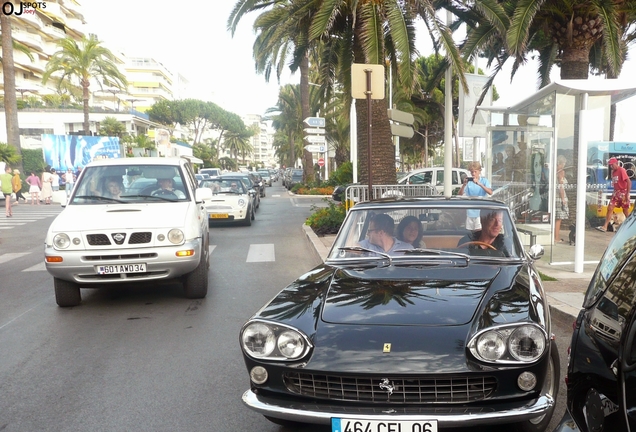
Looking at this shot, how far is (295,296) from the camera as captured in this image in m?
3.98

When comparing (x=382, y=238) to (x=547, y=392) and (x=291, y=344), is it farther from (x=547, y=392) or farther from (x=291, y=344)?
(x=547, y=392)

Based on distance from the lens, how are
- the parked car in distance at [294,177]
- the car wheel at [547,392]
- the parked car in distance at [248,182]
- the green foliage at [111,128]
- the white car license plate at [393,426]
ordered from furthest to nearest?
the green foliage at [111,128] < the parked car in distance at [294,177] < the parked car in distance at [248,182] < the car wheel at [547,392] < the white car license plate at [393,426]

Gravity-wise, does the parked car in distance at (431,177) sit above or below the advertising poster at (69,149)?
below

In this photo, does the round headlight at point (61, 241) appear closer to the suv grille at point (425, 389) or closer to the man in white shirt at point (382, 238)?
the man in white shirt at point (382, 238)

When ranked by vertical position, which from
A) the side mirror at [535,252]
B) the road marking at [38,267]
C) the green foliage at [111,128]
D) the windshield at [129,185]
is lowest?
the road marking at [38,267]

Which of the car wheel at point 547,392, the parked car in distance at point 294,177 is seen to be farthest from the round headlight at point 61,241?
the parked car in distance at point 294,177

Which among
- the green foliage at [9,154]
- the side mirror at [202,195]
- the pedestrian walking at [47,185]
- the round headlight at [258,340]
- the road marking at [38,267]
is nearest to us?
the round headlight at [258,340]

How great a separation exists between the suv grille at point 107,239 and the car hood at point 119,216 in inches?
3.9

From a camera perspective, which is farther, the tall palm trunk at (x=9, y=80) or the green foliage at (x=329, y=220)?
the tall palm trunk at (x=9, y=80)

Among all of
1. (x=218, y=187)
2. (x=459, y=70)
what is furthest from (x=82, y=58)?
(x=459, y=70)

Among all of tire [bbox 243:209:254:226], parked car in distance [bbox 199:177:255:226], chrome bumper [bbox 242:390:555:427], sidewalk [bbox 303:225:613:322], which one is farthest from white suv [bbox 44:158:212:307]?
tire [bbox 243:209:254:226]

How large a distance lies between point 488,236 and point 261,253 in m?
8.15

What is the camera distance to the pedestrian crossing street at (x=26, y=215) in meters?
20.3

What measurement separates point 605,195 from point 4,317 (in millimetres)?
11786
